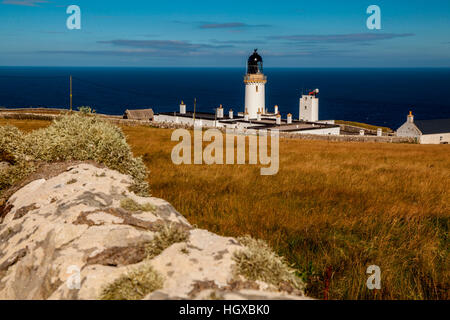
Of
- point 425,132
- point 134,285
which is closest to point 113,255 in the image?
point 134,285

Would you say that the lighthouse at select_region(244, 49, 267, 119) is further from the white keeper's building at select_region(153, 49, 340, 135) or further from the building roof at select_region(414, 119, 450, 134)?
the building roof at select_region(414, 119, 450, 134)

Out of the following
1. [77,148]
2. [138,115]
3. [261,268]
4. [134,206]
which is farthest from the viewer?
[138,115]

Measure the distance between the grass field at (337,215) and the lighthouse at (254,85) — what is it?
2175 inches

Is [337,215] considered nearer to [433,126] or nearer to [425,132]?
[425,132]

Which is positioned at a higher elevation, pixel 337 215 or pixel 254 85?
pixel 254 85

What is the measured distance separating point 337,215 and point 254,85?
6125cm

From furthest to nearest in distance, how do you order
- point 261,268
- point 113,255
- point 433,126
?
point 433,126 → point 113,255 → point 261,268

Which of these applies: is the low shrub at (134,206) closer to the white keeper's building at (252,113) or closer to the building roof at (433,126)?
the white keeper's building at (252,113)

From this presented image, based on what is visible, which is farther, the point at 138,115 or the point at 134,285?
the point at 138,115

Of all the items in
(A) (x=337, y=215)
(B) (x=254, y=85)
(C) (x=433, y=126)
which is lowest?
(A) (x=337, y=215)

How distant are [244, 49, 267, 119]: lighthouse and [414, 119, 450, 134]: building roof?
26.6 metres

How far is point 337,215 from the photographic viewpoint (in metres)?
7.14
